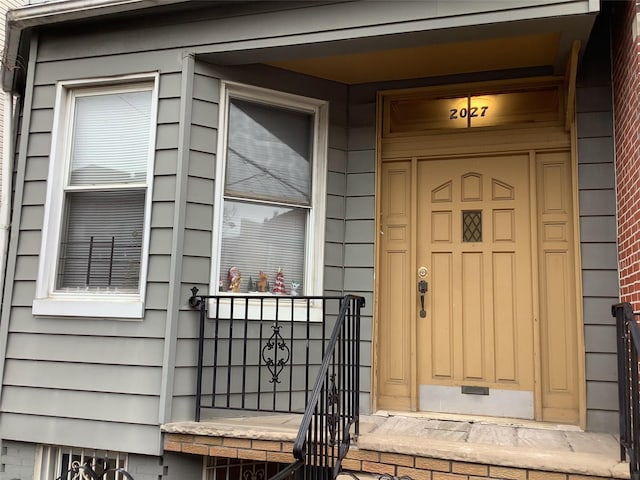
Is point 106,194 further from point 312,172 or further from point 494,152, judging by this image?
point 494,152

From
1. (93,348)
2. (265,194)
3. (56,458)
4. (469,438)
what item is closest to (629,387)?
(469,438)

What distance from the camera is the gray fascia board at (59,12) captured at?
153 inches

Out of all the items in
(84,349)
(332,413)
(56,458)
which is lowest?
(56,458)

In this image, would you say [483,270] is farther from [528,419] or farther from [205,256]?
[205,256]

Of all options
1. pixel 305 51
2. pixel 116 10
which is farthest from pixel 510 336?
pixel 116 10

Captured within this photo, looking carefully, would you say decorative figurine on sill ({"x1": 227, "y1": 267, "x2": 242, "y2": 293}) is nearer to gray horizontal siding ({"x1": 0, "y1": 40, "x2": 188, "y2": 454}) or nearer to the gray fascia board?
gray horizontal siding ({"x1": 0, "y1": 40, "x2": 188, "y2": 454})

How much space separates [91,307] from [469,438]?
255 centimetres

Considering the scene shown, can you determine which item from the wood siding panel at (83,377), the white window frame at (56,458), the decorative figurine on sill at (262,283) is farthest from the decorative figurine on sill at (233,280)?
the white window frame at (56,458)

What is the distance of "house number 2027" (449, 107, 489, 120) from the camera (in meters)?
4.25

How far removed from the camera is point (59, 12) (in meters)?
4.03

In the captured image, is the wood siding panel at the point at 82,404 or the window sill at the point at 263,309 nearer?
the wood siding panel at the point at 82,404

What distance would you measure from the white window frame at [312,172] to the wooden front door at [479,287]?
1.56 ft

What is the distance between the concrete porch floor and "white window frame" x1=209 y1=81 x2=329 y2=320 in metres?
0.80

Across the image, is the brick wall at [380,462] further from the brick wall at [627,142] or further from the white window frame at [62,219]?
the brick wall at [627,142]
